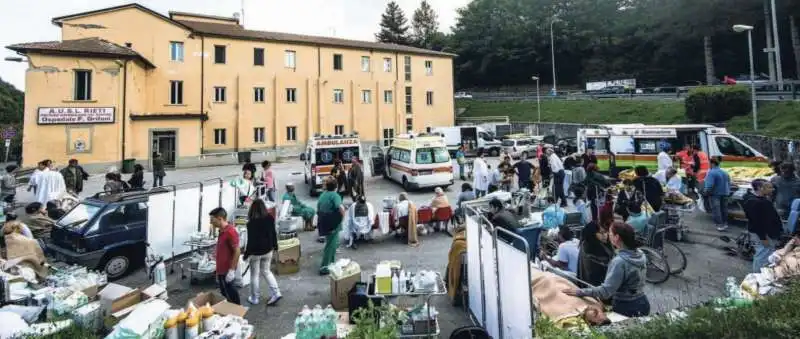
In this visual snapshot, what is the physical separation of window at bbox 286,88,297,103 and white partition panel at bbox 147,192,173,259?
90.1 feet

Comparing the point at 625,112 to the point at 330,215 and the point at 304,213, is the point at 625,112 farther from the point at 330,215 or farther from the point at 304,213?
the point at 330,215

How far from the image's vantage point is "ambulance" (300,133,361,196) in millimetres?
17047

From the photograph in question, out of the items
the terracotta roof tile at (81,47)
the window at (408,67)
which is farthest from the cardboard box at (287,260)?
the window at (408,67)

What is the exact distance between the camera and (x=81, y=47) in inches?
982

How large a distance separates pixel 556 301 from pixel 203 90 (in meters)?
32.1

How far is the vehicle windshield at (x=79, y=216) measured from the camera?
833 centimetres

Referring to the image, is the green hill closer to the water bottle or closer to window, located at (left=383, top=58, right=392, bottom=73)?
window, located at (left=383, top=58, right=392, bottom=73)

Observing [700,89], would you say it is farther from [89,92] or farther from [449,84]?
[89,92]

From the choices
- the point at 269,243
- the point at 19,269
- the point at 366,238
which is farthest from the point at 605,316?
the point at 19,269

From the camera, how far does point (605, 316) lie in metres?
4.23

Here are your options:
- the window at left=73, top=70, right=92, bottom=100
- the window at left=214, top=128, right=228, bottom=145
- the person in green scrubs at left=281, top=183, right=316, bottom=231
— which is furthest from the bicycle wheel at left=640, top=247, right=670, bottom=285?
the window at left=214, top=128, right=228, bottom=145

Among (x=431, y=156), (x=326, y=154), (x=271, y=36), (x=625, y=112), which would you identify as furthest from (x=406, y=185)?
(x=625, y=112)

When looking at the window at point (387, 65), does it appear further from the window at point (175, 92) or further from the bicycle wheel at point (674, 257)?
the bicycle wheel at point (674, 257)

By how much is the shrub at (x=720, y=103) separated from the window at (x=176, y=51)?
35556 millimetres
